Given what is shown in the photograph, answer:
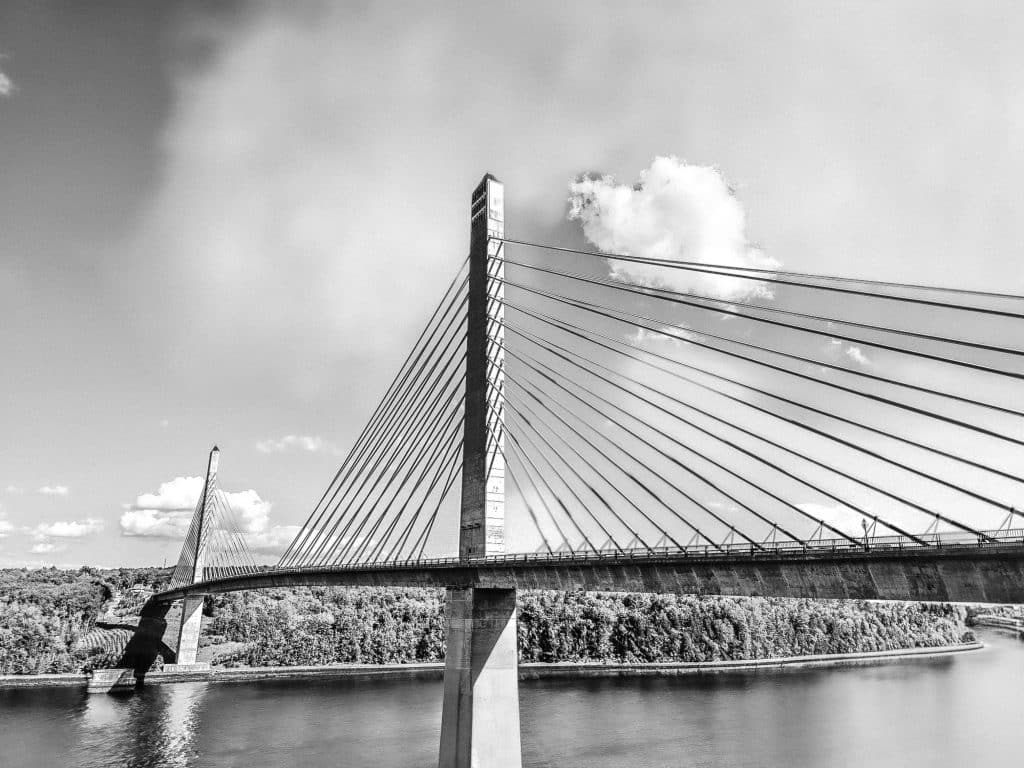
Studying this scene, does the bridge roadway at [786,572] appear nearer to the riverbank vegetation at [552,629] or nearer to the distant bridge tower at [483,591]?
the distant bridge tower at [483,591]

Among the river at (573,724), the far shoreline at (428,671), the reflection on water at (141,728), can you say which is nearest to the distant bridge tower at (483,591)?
the river at (573,724)

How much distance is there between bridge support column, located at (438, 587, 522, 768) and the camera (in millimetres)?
23453

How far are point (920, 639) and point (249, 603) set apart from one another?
240 feet

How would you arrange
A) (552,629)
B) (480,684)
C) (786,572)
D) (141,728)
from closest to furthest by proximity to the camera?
(786,572) < (480,684) < (141,728) < (552,629)

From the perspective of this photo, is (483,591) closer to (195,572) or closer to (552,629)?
(552,629)

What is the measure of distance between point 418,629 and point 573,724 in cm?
3288

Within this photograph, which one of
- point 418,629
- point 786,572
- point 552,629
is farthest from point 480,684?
point 418,629

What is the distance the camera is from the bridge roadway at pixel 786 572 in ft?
44.2

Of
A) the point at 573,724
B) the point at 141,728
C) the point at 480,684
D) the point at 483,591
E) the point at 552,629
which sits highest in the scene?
the point at 483,591

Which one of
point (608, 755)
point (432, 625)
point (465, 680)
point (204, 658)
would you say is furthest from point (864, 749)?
point (204, 658)

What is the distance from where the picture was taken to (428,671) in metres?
60.9

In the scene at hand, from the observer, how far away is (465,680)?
24.5 meters

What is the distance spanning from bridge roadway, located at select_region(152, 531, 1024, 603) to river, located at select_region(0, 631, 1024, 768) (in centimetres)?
976

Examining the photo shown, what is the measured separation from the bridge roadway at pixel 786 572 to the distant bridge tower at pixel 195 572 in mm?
41646
